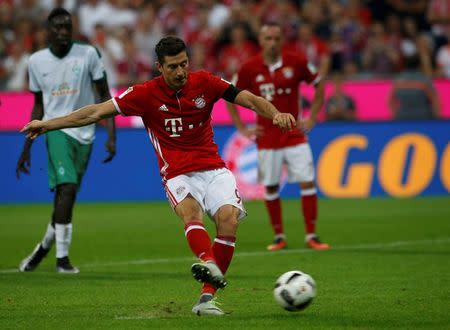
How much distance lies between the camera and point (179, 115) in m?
8.40

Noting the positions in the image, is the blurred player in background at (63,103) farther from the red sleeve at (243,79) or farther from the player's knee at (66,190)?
the red sleeve at (243,79)

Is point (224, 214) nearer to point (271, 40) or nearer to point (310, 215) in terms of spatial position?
point (310, 215)

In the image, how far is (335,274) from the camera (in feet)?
33.6

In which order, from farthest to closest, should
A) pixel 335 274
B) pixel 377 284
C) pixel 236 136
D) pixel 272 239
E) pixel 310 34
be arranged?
pixel 310 34
pixel 236 136
pixel 272 239
pixel 335 274
pixel 377 284

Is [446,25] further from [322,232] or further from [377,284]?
[377,284]

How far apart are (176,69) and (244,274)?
299 cm

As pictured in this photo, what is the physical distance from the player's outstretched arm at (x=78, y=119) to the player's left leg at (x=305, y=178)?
201 inches

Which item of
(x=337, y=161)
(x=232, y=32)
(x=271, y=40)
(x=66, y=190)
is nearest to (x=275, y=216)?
(x=271, y=40)

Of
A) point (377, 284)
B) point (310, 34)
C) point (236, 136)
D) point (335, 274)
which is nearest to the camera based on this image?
point (377, 284)

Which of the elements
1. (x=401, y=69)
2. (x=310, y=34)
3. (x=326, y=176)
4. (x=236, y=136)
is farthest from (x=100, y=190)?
(x=401, y=69)

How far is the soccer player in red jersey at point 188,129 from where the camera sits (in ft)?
26.7

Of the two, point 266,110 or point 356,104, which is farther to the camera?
point 356,104

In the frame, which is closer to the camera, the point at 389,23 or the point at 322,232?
the point at 322,232

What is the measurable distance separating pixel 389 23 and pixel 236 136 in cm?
576
